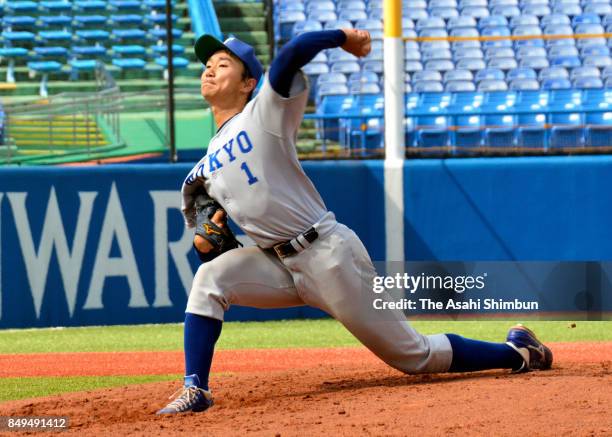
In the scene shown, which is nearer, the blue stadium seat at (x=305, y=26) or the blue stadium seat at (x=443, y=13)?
the blue stadium seat at (x=305, y=26)

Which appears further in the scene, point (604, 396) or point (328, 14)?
point (328, 14)

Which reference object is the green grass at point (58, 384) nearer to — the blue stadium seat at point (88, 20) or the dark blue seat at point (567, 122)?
the dark blue seat at point (567, 122)

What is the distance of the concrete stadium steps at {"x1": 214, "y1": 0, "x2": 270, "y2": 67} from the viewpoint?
1595cm

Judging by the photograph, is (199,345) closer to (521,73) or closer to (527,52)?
(527,52)

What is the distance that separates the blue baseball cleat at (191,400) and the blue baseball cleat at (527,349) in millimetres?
1600

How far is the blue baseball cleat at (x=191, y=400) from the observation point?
16.1 feet

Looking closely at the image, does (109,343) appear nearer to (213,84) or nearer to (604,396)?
(213,84)

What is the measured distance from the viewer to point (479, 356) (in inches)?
219

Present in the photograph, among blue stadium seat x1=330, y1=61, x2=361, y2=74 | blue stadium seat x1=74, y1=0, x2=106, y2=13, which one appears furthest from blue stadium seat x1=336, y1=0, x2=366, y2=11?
blue stadium seat x1=74, y1=0, x2=106, y2=13

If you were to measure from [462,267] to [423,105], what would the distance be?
2.34 m

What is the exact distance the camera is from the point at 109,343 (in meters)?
9.09

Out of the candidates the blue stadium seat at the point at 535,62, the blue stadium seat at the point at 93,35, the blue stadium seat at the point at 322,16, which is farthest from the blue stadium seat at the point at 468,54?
the blue stadium seat at the point at 93,35

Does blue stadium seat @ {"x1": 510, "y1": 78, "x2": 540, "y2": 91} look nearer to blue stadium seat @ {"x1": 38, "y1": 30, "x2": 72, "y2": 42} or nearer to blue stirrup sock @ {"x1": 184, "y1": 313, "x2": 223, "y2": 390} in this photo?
blue stadium seat @ {"x1": 38, "y1": 30, "x2": 72, "y2": 42}

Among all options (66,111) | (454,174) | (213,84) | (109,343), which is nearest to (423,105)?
(454,174)
